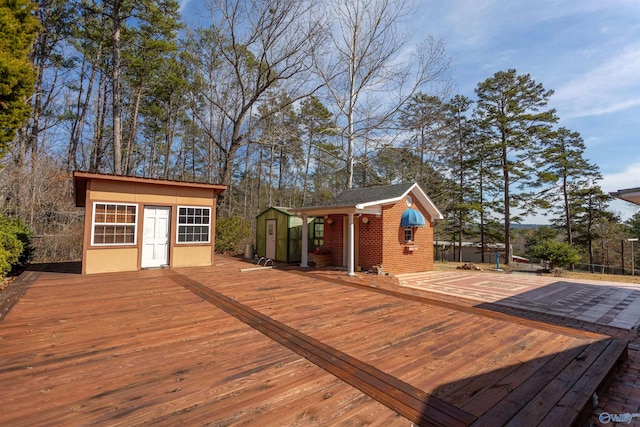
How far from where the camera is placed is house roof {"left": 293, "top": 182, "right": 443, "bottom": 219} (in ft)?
30.1

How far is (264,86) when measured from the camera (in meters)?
14.3

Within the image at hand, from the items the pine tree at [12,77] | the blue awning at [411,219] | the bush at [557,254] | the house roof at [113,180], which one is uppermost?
the pine tree at [12,77]

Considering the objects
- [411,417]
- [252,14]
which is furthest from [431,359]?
[252,14]

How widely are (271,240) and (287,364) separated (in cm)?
1030

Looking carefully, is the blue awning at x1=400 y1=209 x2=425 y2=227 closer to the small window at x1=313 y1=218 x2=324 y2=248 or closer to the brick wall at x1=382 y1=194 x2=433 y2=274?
the brick wall at x1=382 y1=194 x2=433 y2=274

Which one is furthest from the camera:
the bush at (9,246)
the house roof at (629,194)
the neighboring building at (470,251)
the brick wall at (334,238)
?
the neighboring building at (470,251)

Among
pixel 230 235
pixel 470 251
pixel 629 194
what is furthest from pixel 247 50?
pixel 470 251

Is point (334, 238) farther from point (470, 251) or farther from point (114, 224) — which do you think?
point (470, 251)

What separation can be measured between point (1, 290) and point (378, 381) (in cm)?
773

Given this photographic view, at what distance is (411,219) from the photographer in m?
10.3

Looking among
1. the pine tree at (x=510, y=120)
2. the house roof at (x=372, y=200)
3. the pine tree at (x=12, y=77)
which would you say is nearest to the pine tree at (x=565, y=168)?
the pine tree at (x=510, y=120)

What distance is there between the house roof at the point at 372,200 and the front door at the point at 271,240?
2.13 meters

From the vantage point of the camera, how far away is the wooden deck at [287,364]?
2.08 metres

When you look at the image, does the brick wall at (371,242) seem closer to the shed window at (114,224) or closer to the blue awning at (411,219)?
the blue awning at (411,219)
